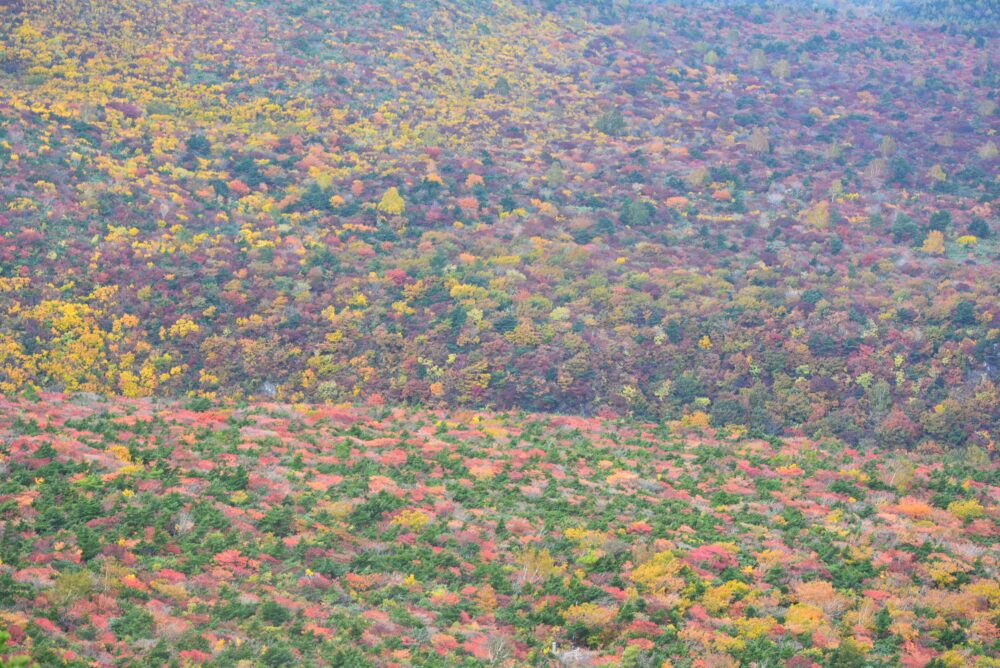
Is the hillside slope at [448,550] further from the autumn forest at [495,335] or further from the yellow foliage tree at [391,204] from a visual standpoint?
the yellow foliage tree at [391,204]

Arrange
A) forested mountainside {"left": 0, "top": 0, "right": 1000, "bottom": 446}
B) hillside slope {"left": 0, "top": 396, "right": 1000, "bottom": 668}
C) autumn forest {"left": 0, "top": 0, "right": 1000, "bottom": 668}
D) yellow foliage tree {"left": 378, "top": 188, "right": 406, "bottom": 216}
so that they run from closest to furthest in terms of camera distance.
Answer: hillside slope {"left": 0, "top": 396, "right": 1000, "bottom": 668}, autumn forest {"left": 0, "top": 0, "right": 1000, "bottom": 668}, forested mountainside {"left": 0, "top": 0, "right": 1000, "bottom": 446}, yellow foliage tree {"left": 378, "top": 188, "right": 406, "bottom": 216}

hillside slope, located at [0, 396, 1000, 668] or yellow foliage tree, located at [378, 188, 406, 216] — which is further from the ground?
yellow foliage tree, located at [378, 188, 406, 216]

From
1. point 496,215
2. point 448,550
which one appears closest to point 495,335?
point 496,215

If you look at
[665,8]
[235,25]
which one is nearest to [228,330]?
[235,25]

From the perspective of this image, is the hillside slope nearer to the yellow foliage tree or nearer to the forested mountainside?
the forested mountainside

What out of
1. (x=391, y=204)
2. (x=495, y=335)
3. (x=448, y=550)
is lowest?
(x=495, y=335)

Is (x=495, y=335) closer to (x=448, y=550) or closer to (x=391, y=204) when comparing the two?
(x=391, y=204)

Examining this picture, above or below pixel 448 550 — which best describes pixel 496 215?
above

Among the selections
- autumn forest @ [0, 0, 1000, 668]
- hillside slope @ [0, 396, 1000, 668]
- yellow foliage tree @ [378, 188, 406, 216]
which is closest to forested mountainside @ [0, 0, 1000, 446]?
yellow foliage tree @ [378, 188, 406, 216]

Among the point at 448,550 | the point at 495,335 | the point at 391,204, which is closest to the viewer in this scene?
the point at 448,550

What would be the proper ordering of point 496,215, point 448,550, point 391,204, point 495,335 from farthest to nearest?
point 496,215, point 391,204, point 495,335, point 448,550

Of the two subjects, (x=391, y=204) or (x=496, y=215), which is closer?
(x=391, y=204)

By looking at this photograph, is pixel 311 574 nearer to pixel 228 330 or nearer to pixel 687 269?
pixel 228 330
